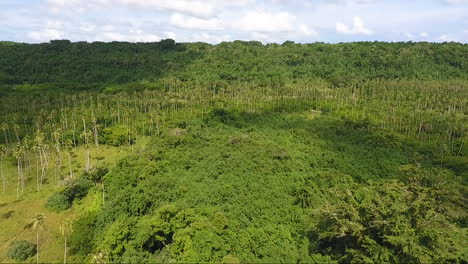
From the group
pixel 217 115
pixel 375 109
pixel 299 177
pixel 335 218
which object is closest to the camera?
pixel 335 218

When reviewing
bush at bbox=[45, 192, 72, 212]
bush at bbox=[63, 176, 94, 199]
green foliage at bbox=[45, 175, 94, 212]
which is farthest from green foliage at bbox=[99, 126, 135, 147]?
bush at bbox=[45, 192, 72, 212]

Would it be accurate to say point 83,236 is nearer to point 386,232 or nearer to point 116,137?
point 386,232

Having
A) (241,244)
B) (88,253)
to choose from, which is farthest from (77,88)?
(241,244)

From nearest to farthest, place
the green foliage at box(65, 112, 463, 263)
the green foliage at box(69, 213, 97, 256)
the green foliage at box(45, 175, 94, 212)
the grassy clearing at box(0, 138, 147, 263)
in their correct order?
the green foliage at box(65, 112, 463, 263) → the green foliage at box(69, 213, 97, 256) → the grassy clearing at box(0, 138, 147, 263) → the green foliage at box(45, 175, 94, 212)

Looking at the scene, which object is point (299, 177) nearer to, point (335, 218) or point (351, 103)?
point (335, 218)

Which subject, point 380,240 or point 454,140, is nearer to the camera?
point 380,240

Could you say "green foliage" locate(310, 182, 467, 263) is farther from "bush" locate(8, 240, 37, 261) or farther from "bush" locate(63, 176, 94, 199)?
"bush" locate(63, 176, 94, 199)

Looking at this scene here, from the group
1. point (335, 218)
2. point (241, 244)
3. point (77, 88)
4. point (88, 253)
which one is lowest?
point (88, 253)

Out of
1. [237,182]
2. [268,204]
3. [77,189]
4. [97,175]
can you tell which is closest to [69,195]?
[77,189]
